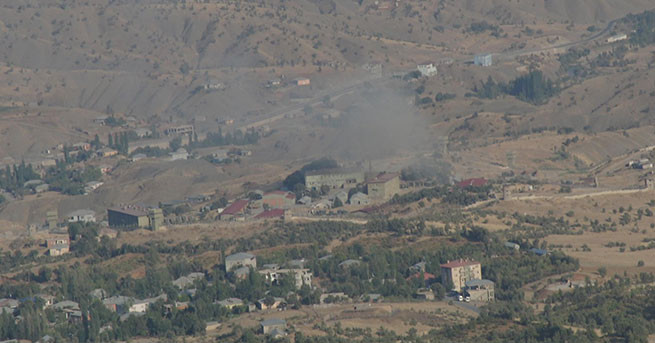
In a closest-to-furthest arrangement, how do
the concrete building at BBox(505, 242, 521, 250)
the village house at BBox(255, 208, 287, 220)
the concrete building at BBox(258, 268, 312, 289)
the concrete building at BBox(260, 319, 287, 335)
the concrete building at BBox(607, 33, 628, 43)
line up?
1. the concrete building at BBox(260, 319, 287, 335)
2. the concrete building at BBox(258, 268, 312, 289)
3. the concrete building at BBox(505, 242, 521, 250)
4. the village house at BBox(255, 208, 287, 220)
5. the concrete building at BBox(607, 33, 628, 43)

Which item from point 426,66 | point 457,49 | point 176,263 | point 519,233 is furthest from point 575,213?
point 457,49

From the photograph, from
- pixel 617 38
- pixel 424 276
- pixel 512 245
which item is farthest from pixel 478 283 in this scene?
pixel 617 38

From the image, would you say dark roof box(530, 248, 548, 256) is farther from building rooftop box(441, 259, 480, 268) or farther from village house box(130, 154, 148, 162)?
village house box(130, 154, 148, 162)

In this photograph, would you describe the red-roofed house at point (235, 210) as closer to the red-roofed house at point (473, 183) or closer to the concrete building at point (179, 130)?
the red-roofed house at point (473, 183)

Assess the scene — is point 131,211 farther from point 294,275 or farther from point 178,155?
point 178,155

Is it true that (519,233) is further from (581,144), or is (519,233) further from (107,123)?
(107,123)

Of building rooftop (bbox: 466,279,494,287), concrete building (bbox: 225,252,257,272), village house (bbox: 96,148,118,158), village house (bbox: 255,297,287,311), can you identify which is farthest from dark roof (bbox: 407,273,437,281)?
village house (bbox: 96,148,118,158)
